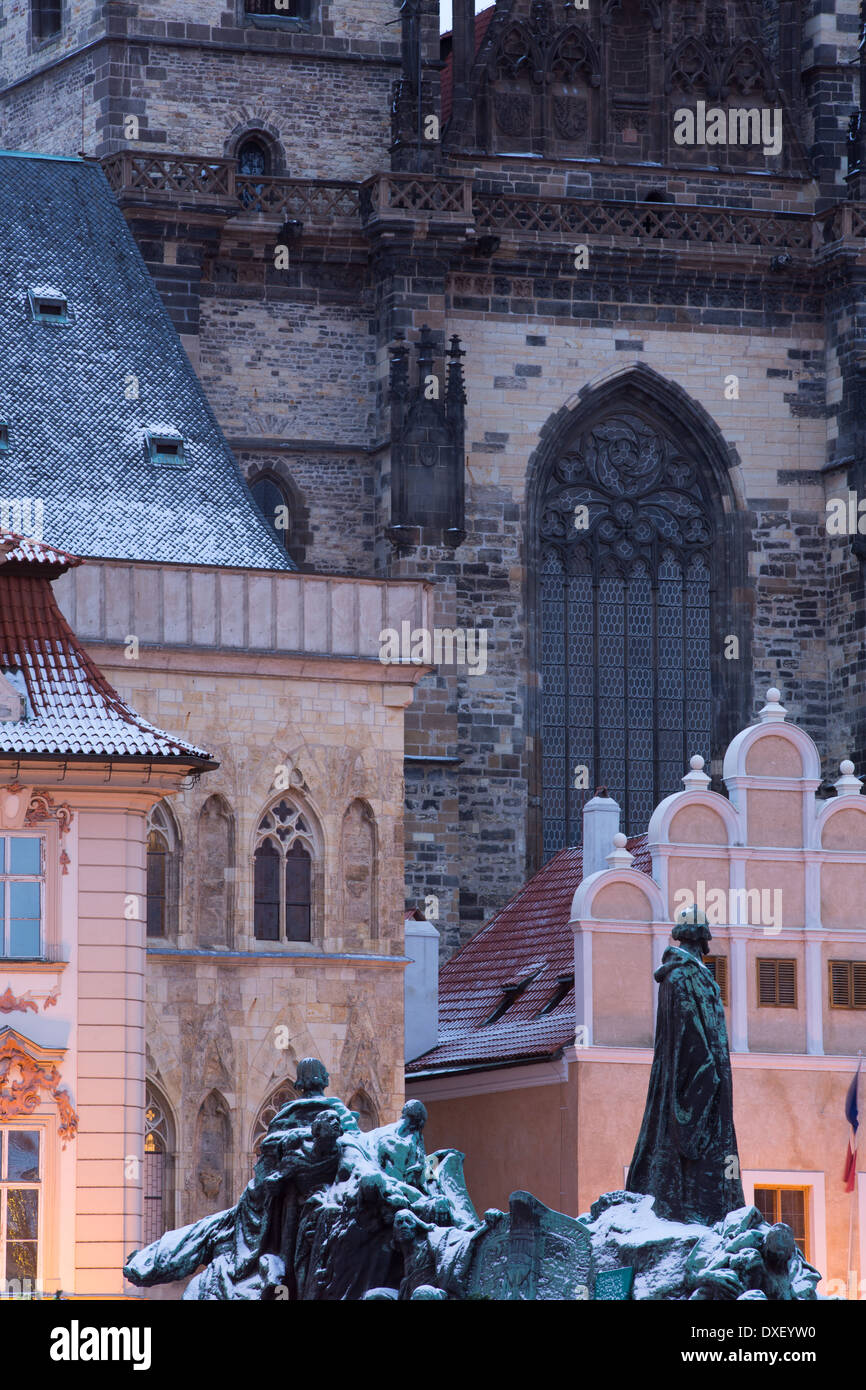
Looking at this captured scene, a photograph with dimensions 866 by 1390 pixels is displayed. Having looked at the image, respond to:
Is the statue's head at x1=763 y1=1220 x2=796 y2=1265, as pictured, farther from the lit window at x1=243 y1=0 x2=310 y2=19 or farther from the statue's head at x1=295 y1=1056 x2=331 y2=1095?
the lit window at x1=243 y1=0 x2=310 y2=19

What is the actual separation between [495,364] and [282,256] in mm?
3276

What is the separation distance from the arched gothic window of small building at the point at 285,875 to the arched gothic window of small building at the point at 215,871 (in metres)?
0.32

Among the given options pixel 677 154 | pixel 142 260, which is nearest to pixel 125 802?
pixel 142 260

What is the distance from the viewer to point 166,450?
44.1 metres

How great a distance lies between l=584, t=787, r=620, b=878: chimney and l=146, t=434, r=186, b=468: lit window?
6494 mm

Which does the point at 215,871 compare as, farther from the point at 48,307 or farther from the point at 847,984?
the point at 48,307

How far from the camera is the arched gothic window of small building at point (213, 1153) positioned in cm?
3956

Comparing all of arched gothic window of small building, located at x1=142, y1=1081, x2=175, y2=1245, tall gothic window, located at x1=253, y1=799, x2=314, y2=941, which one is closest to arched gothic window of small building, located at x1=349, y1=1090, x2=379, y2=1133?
tall gothic window, located at x1=253, y1=799, x2=314, y2=941

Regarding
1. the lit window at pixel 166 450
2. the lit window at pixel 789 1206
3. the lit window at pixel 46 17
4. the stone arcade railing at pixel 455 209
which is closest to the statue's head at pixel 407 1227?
the lit window at pixel 789 1206

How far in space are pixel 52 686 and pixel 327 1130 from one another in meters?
10.0

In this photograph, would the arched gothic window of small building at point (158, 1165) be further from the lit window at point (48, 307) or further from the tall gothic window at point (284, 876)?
the lit window at point (48, 307)

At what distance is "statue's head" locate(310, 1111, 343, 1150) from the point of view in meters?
27.4

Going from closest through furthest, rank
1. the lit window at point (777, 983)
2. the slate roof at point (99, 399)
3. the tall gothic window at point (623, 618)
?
the lit window at point (777, 983), the slate roof at point (99, 399), the tall gothic window at point (623, 618)
